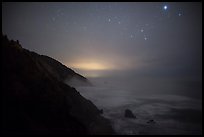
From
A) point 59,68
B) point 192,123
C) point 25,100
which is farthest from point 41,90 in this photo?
point 192,123

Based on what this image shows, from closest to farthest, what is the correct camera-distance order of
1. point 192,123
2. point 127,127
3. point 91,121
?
point 91,121 → point 127,127 → point 192,123

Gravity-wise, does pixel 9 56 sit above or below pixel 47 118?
above

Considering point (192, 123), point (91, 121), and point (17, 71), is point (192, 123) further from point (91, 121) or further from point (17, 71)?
point (17, 71)

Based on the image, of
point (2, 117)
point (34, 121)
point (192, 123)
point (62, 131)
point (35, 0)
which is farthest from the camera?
point (192, 123)

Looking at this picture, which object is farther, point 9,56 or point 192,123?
point 192,123

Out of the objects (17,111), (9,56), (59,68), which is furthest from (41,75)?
(59,68)

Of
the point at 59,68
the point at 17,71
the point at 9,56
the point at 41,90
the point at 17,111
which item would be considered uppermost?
the point at 59,68

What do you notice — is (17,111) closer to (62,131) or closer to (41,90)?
(41,90)

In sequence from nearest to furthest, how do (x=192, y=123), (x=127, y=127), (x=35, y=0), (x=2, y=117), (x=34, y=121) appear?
(x=35, y=0), (x=2, y=117), (x=34, y=121), (x=127, y=127), (x=192, y=123)

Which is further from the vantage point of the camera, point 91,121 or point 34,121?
point 91,121
